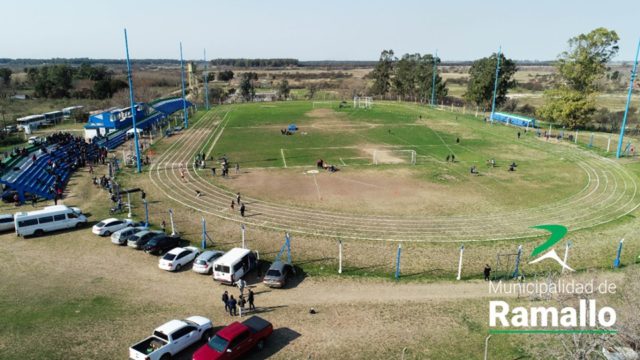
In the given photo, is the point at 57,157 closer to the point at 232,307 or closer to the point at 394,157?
the point at 232,307

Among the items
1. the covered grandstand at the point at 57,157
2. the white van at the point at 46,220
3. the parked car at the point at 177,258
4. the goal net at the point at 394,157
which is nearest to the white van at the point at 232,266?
Answer: the parked car at the point at 177,258

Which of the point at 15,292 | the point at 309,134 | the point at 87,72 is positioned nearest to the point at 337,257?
the point at 15,292

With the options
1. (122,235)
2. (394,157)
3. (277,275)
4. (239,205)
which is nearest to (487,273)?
(277,275)

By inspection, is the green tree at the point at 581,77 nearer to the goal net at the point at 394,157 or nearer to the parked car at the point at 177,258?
the goal net at the point at 394,157

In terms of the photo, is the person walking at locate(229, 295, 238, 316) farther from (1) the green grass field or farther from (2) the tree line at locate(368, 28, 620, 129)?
(2) the tree line at locate(368, 28, 620, 129)

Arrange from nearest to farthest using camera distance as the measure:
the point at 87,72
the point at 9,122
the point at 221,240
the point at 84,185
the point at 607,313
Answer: the point at 607,313, the point at 221,240, the point at 84,185, the point at 9,122, the point at 87,72

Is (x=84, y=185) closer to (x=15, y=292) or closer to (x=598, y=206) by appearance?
(x=15, y=292)

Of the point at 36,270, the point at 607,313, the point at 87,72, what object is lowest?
the point at 36,270
